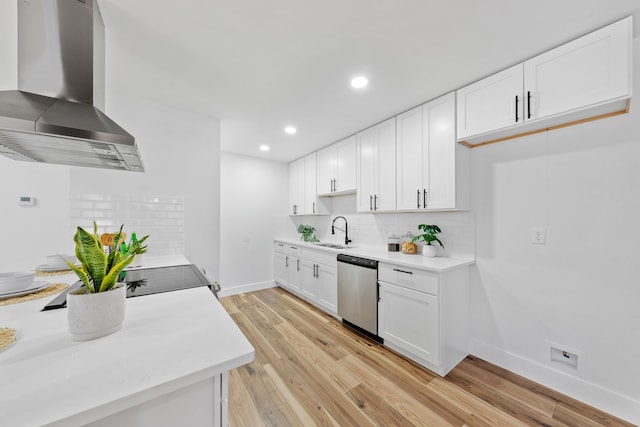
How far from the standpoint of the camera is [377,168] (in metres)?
2.80

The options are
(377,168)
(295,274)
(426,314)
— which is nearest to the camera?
(426,314)

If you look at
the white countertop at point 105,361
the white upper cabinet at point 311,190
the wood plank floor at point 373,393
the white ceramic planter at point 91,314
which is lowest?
the wood plank floor at point 373,393

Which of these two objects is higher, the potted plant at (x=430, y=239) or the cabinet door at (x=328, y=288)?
the potted plant at (x=430, y=239)

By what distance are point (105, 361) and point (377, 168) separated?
2659 millimetres

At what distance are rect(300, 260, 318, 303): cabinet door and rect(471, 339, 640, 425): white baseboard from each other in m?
1.86

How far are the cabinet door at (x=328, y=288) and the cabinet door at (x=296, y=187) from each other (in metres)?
1.35

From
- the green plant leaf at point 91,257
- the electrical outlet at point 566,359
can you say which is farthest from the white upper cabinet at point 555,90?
the green plant leaf at point 91,257

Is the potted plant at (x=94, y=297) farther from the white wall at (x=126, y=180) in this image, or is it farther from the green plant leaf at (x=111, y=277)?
the white wall at (x=126, y=180)

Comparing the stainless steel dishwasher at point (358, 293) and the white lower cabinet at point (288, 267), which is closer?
the stainless steel dishwasher at point (358, 293)

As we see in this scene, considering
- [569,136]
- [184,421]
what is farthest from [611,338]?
[184,421]

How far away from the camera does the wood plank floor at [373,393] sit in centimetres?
151

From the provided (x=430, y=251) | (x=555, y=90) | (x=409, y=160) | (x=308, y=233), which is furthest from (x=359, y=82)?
(x=308, y=233)

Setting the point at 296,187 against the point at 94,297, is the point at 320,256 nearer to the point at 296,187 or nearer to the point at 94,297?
the point at 296,187

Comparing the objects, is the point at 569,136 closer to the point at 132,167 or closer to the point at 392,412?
the point at 392,412
